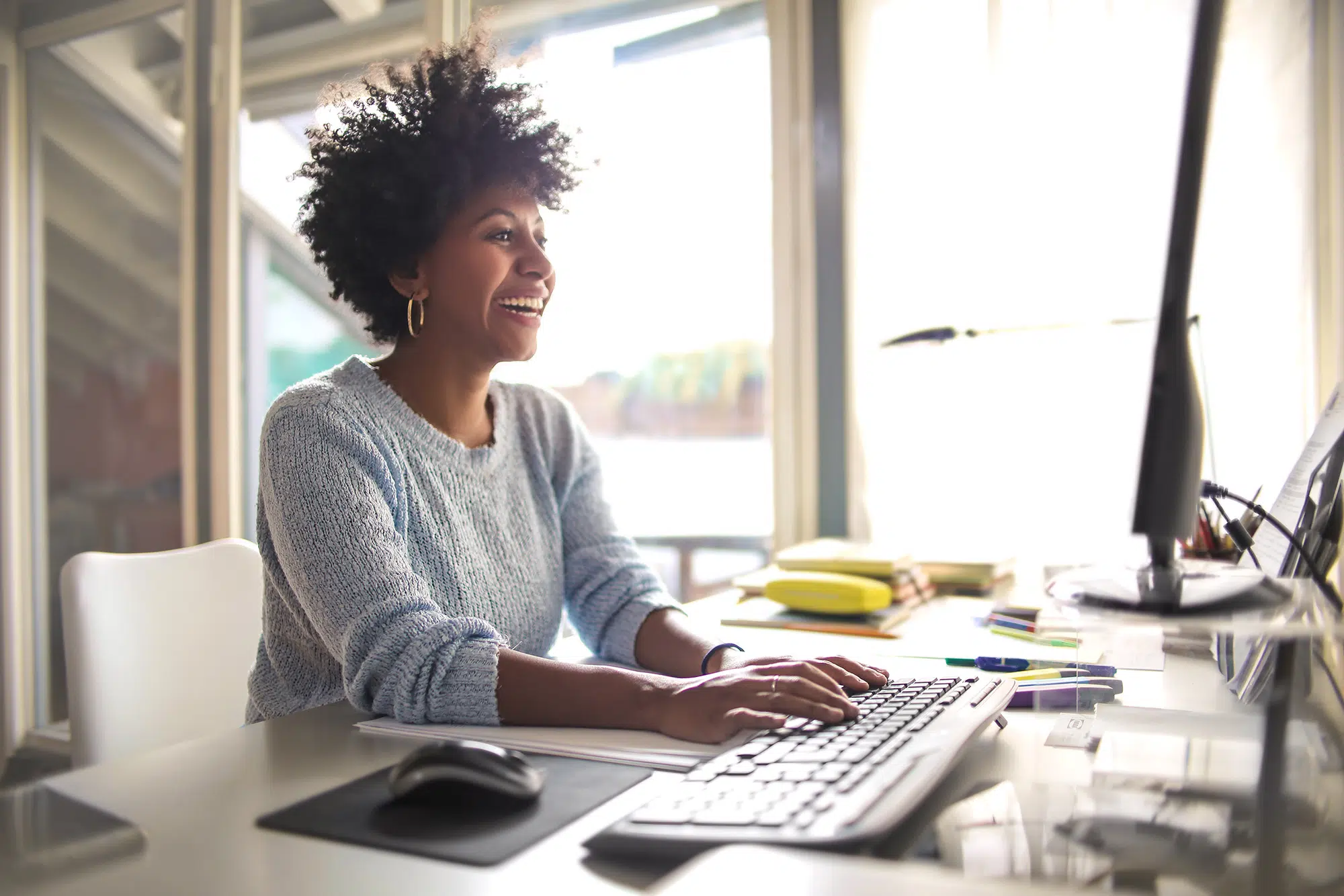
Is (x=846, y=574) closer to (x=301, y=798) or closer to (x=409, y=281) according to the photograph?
(x=409, y=281)

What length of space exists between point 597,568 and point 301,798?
73cm

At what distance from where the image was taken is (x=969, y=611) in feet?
5.36

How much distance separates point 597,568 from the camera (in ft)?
4.83

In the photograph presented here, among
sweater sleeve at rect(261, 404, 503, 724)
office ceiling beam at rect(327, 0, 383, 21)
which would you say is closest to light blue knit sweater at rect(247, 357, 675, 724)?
sweater sleeve at rect(261, 404, 503, 724)

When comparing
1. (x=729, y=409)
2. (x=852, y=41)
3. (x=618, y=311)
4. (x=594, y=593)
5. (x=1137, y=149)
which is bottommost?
(x=594, y=593)

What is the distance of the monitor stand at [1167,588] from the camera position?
2.40ft

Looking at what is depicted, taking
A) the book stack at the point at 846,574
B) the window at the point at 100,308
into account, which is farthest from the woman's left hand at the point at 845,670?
the window at the point at 100,308

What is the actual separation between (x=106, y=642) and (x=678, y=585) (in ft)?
6.65

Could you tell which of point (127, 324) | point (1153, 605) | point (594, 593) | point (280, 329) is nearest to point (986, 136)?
point (594, 593)

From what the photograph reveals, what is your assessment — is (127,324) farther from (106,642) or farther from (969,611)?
(969,611)

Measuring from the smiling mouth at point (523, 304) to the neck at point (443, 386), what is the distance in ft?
0.30

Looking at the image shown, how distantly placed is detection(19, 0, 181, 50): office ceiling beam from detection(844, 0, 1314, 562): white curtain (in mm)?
2292

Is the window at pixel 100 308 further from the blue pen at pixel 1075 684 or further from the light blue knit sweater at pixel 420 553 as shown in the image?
the blue pen at pixel 1075 684

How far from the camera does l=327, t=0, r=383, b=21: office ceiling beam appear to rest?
113 inches
